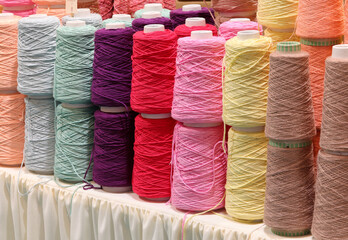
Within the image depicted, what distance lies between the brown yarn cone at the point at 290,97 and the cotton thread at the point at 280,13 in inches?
10.6

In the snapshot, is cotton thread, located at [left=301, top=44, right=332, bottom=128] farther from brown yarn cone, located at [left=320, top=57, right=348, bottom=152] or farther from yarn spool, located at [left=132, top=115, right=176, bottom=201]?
yarn spool, located at [left=132, top=115, right=176, bottom=201]

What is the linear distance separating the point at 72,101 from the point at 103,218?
1.66 ft

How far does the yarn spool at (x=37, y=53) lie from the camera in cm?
284

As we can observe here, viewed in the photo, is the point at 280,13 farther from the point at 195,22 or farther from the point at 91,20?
the point at 91,20

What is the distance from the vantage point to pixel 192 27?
2.57 meters

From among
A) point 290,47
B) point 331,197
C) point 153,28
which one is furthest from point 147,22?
point 331,197

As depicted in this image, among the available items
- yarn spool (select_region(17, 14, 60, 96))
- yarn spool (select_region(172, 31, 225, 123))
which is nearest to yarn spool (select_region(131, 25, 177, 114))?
yarn spool (select_region(172, 31, 225, 123))

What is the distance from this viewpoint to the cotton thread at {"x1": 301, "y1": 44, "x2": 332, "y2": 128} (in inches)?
87.6

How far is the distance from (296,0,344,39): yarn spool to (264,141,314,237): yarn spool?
38 centimetres

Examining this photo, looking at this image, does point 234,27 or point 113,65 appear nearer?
point 234,27

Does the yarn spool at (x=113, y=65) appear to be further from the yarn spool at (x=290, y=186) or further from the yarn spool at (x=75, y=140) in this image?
the yarn spool at (x=290, y=186)

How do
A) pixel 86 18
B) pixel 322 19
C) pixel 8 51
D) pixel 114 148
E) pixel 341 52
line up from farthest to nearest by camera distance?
1. pixel 8 51
2. pixel 86 18
3. pixel 114 148
4. pixel 322 19
5. pixel 341 52

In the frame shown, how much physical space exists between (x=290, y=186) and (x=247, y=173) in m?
0.21

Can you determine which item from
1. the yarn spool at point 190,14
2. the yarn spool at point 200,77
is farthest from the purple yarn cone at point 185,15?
the yarn spool at point 200,77
